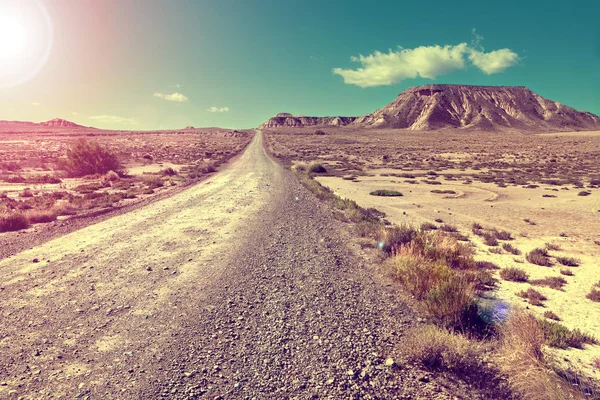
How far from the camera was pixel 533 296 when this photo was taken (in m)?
7.09

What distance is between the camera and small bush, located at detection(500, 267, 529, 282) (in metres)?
8.19

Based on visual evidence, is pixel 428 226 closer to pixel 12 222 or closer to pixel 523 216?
pixel 523 216

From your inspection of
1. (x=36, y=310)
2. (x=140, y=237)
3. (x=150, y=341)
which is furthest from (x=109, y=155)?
(x=150, y=341)

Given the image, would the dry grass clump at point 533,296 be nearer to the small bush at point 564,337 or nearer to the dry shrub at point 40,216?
the small bush at point 564,337

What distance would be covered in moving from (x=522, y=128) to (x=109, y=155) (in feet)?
682

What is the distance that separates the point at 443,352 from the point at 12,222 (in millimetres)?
15593

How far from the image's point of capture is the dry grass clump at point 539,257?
934 centimetres

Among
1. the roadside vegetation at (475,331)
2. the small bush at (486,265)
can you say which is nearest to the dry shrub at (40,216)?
the roadside vegetation at (475,331)

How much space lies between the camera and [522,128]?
580 ft

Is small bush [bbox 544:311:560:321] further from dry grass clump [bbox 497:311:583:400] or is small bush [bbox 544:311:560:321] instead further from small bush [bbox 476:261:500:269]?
small bush [bbox 476:261:500:269]

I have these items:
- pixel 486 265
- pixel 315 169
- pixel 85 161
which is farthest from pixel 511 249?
pixel 85 161

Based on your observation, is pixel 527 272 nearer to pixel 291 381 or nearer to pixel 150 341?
pixel 291 381

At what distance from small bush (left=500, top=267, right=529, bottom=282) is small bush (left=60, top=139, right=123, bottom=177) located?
31312mm

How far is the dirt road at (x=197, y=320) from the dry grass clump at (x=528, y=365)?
3.78ft
